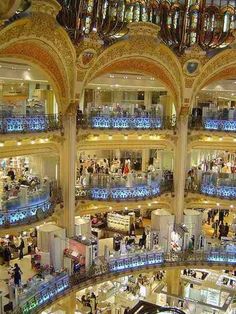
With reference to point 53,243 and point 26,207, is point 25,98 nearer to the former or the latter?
point 26,207

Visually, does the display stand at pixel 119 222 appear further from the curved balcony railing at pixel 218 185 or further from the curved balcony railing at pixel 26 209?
the curved balcony railing at pixel 26 209

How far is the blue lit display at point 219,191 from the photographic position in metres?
20.7

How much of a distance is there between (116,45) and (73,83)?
2.41m

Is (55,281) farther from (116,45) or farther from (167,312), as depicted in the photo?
(116,45)

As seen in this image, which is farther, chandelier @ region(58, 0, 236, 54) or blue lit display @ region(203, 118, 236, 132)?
blue lit display @ region(203, 118, 236, 132)

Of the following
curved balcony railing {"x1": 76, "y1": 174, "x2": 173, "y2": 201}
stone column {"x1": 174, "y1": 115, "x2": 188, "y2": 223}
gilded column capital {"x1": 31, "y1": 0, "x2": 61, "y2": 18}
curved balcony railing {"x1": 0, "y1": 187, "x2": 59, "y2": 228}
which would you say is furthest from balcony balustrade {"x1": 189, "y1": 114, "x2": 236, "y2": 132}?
gilded column capital {"x1": 31, "y1": 0, "x2": 61, "y2": 18}

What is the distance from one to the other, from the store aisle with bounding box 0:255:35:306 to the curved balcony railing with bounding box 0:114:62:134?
5364 millimetres

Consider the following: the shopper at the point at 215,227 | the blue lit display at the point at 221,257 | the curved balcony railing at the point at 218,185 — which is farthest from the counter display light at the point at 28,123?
the shopper at the point at 215,227

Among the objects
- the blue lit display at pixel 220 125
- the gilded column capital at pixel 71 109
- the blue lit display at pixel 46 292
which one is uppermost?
the gilded column capital at pixel 71 109

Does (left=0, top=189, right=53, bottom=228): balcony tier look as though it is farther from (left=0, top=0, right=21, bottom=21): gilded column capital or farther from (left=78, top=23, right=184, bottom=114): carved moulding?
(left=0, top=0, right=21, bottom=21): gilded column capital

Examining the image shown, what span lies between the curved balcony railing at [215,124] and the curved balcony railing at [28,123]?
712 cm

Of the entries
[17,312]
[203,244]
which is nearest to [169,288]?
[203,244]

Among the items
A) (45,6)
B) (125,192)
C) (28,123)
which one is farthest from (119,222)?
(45,6)

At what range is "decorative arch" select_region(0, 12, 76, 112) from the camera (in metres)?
14.3
